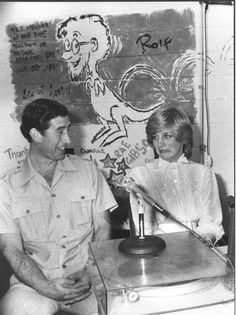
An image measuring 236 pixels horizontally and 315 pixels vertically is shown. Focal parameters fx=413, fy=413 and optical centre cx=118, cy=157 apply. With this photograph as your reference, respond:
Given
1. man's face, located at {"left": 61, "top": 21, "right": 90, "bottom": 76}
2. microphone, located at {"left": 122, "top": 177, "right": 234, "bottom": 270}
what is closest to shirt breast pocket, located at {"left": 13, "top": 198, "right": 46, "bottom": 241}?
microphone, located at {"left": 122, "top": 177, "right": 234, "bottom": 270}

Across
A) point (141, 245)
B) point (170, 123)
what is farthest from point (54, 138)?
point (141, 245)

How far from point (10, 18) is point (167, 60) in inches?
40.5

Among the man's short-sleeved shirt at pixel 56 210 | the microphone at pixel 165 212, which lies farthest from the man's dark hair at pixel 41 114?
the microphone at pixel 165 212

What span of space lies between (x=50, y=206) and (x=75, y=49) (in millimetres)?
1109

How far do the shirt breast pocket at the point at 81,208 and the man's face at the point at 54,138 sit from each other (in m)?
0.22

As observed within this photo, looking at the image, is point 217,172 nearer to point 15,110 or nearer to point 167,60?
point 167,60

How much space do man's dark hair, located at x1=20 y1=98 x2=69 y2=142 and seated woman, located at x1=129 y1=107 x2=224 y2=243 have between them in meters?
0.51

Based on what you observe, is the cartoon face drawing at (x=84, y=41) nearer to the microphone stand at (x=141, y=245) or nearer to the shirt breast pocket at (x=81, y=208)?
the shirt breast pocket at (x=81, y=208)

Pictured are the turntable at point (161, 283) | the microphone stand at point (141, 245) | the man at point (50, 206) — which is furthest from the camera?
the man at point (50, 206)

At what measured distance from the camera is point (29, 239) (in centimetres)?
190

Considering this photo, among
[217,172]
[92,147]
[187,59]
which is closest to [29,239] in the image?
[92,147]

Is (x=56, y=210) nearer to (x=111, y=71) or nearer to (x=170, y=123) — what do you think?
(x=170, y=123)

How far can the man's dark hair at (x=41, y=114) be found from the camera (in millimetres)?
1949

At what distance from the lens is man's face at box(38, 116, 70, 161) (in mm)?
1947
